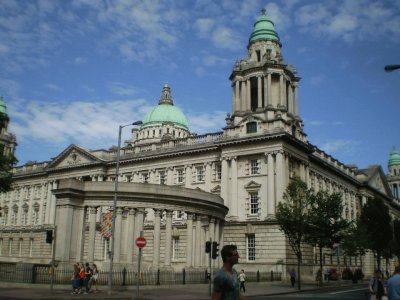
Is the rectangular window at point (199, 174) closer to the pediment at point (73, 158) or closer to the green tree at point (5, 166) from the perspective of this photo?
the pediment at point (73, 158)

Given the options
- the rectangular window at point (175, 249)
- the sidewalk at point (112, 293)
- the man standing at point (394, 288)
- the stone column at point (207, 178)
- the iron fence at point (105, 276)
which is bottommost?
the sidewalk at point (112, 293)

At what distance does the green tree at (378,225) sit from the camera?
6612 cm

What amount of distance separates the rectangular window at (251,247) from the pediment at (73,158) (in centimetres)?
2774

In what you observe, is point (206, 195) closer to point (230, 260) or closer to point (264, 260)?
point (264, 260)

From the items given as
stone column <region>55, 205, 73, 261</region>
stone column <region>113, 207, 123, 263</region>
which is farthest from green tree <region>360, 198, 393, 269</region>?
stone column <region>55, 205, 73, 261</region>

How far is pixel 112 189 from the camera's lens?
3569 cm

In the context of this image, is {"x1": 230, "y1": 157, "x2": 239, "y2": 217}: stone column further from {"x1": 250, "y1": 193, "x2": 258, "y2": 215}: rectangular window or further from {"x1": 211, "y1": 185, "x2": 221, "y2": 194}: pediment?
{"x1": 211, "y1": 185, "x2": 221, "y2": 194}: pediment

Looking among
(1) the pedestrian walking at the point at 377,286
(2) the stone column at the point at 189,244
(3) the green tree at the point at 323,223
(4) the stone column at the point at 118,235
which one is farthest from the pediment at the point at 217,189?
(1) the pedestrian walking at the point at 377,286

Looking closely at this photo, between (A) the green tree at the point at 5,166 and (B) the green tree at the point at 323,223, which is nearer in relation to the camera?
(A) the green tree at the point at 5,166

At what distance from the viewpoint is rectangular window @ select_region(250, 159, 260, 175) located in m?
54.7

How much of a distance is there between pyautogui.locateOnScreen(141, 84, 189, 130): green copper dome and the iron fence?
211 ft

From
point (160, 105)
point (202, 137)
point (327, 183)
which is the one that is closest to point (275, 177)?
point (202, 137)

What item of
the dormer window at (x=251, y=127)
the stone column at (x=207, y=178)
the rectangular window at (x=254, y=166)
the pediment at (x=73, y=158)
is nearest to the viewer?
the rectangular window at (x=254, y=166)

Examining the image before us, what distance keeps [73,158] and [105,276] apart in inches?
1704
